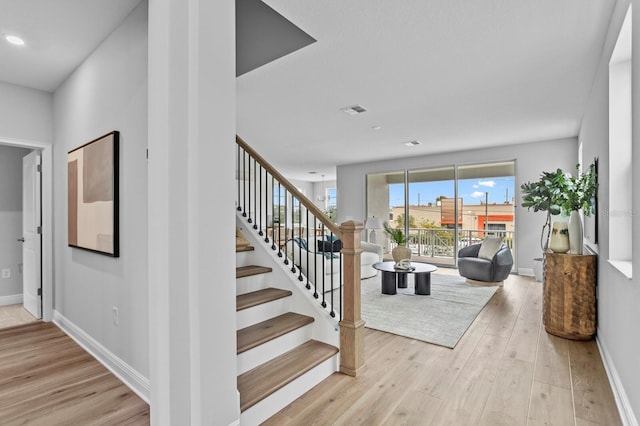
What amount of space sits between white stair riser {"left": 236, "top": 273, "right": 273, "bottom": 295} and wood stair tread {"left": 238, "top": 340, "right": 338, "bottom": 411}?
2.09ft

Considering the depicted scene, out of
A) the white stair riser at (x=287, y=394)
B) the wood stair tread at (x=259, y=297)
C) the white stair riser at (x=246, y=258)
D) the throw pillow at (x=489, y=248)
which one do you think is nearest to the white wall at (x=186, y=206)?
the white stair riser at (x=287, y=394)

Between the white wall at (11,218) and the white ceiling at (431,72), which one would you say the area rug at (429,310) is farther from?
the white wall at (11,218)

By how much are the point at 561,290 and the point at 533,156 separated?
13.4 feet

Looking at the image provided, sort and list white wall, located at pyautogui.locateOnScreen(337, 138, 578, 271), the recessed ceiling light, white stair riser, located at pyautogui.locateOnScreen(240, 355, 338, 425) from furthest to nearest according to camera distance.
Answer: white wall, located at pyautogui.locateOnScreen(337, 138, 578, 271) → the recessed ceiling light → white stair riser, located at pyautogui.locateOnScreen(240, 355, 338, 425)

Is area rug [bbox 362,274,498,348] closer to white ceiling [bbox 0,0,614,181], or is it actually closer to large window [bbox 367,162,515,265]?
large window [bbox 367,162,515,265]

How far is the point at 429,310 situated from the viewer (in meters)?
3.96

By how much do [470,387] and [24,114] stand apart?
4785mm

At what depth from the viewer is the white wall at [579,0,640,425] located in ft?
5.37

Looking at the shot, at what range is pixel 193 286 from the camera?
1.55 m

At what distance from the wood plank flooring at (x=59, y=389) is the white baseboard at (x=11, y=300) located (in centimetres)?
159

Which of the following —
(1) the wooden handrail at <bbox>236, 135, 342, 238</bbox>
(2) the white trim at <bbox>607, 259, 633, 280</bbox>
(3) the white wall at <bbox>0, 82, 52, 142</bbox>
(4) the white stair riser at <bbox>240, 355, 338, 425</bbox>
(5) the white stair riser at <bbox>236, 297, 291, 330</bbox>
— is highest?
(3) the white wall at <bbox>0, 82, 52, 142</bbox>

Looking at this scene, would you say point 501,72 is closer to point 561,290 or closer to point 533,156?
point 561,290

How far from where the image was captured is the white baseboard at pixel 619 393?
1.75 metres

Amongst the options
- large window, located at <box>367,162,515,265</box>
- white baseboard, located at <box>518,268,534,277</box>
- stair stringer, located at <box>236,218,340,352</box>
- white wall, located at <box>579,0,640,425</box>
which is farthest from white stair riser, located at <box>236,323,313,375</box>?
large window, located at <box>367,162,515,265</box>
